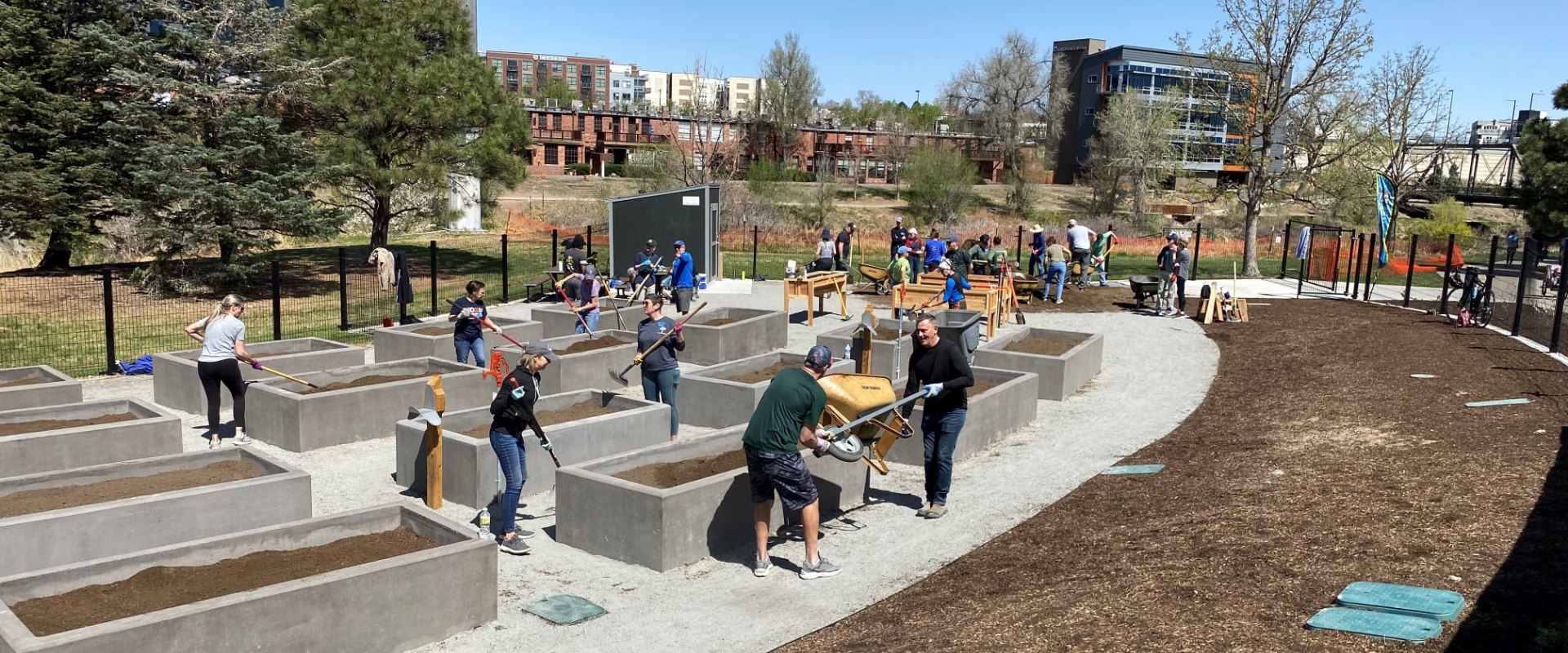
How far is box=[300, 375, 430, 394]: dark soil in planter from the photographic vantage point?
12.2 meters

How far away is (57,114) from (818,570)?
24.7 metres

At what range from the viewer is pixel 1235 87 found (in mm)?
32594

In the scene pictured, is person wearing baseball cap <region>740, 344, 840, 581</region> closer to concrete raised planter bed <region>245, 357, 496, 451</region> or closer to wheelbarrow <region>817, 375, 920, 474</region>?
wheelbarrow <region>817, 375, 920, 474</region>

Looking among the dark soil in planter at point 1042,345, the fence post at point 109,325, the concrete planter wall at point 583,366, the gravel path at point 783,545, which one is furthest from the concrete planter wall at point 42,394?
the dark soil in planter at point 1042,345

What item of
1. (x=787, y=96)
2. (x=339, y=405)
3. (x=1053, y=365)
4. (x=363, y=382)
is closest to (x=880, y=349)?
(x=1053, y=365)

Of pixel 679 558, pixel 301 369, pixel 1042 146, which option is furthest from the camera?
pixel 1042 146

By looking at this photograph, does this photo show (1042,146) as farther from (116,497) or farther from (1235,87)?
(116,497)

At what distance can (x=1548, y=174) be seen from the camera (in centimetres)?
3906

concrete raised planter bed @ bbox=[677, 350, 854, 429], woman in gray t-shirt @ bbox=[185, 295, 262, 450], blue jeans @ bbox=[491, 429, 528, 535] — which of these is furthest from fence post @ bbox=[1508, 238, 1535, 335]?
woman in gray t-shirt @ bbox=[185, 295, 262, 450]

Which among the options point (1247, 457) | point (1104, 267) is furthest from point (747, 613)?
point (1104, 267)

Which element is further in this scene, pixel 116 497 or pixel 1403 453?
pixel 1403 453

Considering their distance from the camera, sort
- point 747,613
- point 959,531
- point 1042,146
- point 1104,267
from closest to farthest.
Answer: point 747,613
point 959,531
point 1104,267
point 1042,146

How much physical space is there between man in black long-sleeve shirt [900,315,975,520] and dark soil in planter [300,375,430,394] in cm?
646

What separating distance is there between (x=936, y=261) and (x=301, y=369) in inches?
546
